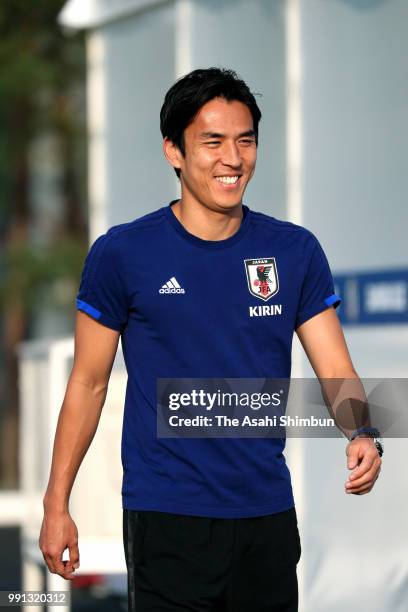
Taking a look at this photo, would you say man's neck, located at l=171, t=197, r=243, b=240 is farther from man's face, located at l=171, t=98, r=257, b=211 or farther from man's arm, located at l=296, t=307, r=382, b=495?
man's arm, located at l=296, t=307, r=382, b=495

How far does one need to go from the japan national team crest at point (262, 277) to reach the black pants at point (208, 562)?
21.9 inches

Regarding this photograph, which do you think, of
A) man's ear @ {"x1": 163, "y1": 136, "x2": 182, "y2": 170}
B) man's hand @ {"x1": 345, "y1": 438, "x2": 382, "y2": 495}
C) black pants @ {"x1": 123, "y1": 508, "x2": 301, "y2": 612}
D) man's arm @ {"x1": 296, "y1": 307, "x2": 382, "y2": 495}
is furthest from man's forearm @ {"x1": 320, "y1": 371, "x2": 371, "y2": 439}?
man's ear @ {"x1": 163, "y1": 136, "x2": 182, "y2": 170}

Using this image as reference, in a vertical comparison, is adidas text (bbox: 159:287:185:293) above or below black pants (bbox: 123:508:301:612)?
above

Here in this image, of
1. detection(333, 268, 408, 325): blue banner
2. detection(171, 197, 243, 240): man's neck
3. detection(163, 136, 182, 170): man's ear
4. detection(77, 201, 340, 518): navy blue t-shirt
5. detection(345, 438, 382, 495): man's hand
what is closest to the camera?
detection(345, 438, 382, 495): man's hand

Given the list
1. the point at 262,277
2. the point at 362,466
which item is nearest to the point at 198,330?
the point at 262,277

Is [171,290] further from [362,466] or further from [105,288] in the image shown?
[362,466]

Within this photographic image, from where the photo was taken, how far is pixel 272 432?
12.8ft

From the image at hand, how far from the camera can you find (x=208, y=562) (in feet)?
12.6

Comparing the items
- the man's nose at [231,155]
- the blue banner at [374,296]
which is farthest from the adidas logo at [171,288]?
the blue banner at [374,296]

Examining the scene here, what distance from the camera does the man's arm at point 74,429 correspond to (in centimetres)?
388

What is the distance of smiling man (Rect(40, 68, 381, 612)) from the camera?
3.85 meters

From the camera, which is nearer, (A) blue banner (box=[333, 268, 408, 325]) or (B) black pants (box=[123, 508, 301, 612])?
(B) black pants (box=[123, 508, 301, 612])

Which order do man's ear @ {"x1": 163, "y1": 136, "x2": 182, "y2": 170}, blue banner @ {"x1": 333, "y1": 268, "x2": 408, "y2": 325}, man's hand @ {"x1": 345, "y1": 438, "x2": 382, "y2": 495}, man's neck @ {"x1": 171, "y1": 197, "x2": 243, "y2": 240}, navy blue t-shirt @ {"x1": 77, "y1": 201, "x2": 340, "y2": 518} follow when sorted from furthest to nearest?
blue banner @ {"x1": 333, "y1": 268, "x2": 408, "y2": 325}, man's ear @ {"x1": 163, "y1": 136, "x2": 182, "y2": 170}, man's neck @ {"x1": 171, "y1": 197, "x2": 243, "y2": 240}, navy blue t-shirt @ {"x1": 77, "y1": 201, "x2": 340, "y2": 518}, man's hand @ {"x1": 345, "y1": 438, "x2": 382, "y2": 495}

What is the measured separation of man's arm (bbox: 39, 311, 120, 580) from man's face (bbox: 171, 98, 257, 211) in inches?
17.2
